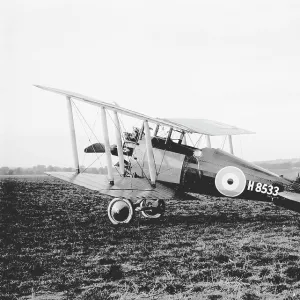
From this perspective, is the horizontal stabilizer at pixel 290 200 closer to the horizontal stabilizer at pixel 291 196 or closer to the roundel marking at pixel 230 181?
the horizontal stabilizer at pixel 291 196

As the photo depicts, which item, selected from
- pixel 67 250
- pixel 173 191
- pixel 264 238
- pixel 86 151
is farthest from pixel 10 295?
pixel 86 151

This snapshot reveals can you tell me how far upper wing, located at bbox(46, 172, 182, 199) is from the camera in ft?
27.5

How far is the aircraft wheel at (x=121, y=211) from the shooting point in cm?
827

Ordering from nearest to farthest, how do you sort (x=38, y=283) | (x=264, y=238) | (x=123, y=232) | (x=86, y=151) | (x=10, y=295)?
(x=10, y=295) → (x=38, y=283) → (x=264, y=238) → (x=123, y=232) → (x=86, y=151)

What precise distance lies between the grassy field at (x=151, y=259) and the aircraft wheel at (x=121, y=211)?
0.23m

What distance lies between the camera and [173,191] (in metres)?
8.80

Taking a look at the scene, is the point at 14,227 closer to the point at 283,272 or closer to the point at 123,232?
the point at 123,232

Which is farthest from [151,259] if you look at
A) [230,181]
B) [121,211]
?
[230,181]

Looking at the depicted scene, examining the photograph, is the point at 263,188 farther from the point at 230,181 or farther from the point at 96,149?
the point at 96,149

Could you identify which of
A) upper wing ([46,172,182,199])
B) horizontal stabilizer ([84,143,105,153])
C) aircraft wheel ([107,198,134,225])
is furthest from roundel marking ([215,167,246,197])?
horizontal stabilizer ([84,143,105,153])

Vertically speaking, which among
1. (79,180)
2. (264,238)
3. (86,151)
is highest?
(86,151)

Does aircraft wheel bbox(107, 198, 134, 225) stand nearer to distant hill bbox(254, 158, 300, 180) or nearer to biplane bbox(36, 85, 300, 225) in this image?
biplane bbox(36, 85, 300, 225)

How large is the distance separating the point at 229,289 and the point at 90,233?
4.09 meters

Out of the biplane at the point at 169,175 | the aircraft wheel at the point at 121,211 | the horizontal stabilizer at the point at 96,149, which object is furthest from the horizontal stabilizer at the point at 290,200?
the horizontal stabilizer at the point at 96,149
